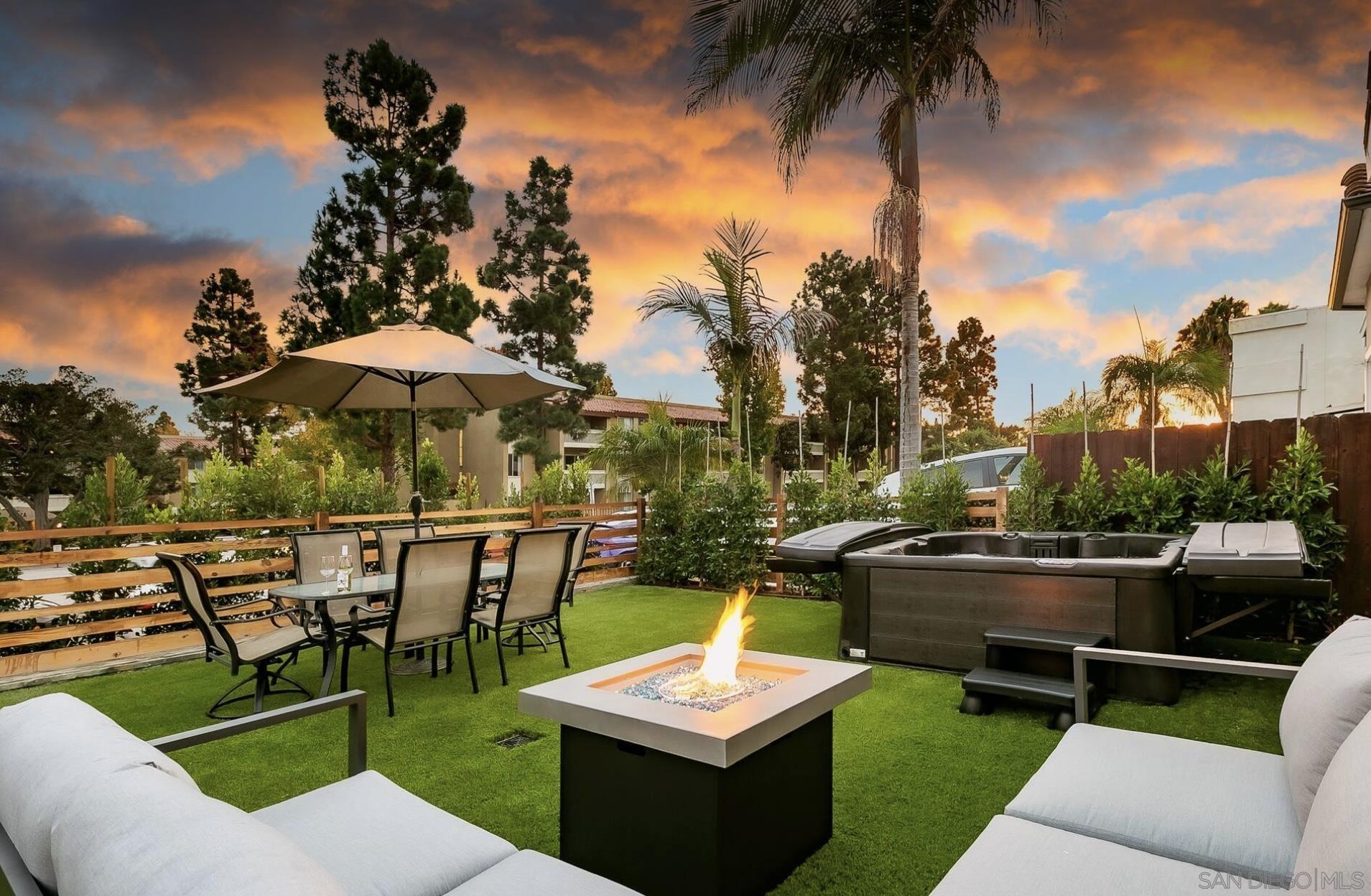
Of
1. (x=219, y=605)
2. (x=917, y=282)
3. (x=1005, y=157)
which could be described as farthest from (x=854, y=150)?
(x=219, y=605)

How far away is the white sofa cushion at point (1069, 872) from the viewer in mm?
1332

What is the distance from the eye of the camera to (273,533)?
6.00 metres

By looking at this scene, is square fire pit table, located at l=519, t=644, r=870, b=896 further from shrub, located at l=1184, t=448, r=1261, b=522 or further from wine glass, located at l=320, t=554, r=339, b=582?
shrub, located at l=1184, t=448, r=1261, b=522

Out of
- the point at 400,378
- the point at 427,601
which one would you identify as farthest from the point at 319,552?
the point at 427,601

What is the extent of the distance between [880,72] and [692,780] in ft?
26.4

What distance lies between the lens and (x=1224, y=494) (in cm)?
513

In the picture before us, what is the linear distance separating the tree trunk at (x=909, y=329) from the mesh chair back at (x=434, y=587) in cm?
483

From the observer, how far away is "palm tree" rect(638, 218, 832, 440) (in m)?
8.41

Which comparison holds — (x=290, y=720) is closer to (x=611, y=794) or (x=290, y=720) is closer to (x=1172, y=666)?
(x=611, y=794)

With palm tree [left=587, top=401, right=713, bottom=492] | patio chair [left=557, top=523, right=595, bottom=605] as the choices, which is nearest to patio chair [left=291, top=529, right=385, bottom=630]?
patio chair [left=557, top=523, right=595, bottom=605]

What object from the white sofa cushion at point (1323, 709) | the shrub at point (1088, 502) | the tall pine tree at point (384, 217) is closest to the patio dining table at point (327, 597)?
the white sofa cushion at point (1323, 709)

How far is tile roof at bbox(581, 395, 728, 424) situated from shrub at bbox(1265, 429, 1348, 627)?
1529 cm

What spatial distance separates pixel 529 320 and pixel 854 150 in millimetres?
11452

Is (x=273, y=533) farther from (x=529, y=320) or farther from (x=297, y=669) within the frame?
(x=529, y=320)
